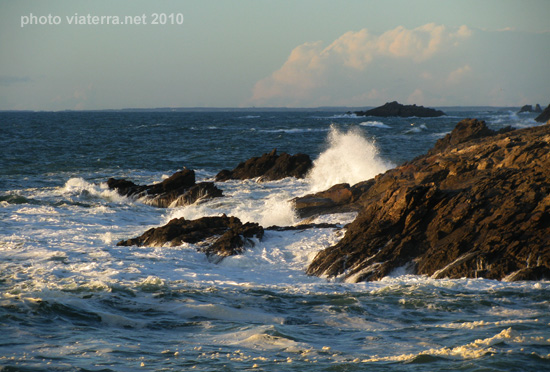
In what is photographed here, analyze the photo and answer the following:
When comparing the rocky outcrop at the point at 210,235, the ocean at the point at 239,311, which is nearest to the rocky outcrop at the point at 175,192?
the ocean at the point at 239,311

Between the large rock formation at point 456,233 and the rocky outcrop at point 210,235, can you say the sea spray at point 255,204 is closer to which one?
the rocky outcrop at point 210,235

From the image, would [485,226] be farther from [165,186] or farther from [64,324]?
[165,186]

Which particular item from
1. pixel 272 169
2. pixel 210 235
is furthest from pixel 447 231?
pixel 272 169

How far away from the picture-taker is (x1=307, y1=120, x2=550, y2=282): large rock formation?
36.1 ft

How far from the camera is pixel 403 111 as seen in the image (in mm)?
129125

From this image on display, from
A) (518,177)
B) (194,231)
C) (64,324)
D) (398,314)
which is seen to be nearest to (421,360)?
(398,314)

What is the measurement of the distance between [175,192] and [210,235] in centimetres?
800

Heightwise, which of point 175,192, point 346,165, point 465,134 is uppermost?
point 465,134

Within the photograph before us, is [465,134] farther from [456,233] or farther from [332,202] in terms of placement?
[456,233]

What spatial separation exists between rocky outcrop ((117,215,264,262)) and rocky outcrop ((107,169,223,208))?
21.6 ft

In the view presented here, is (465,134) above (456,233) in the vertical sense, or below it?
above

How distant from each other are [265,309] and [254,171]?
714 inches

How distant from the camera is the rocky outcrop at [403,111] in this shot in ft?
417

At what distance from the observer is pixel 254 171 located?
90.1 ft
